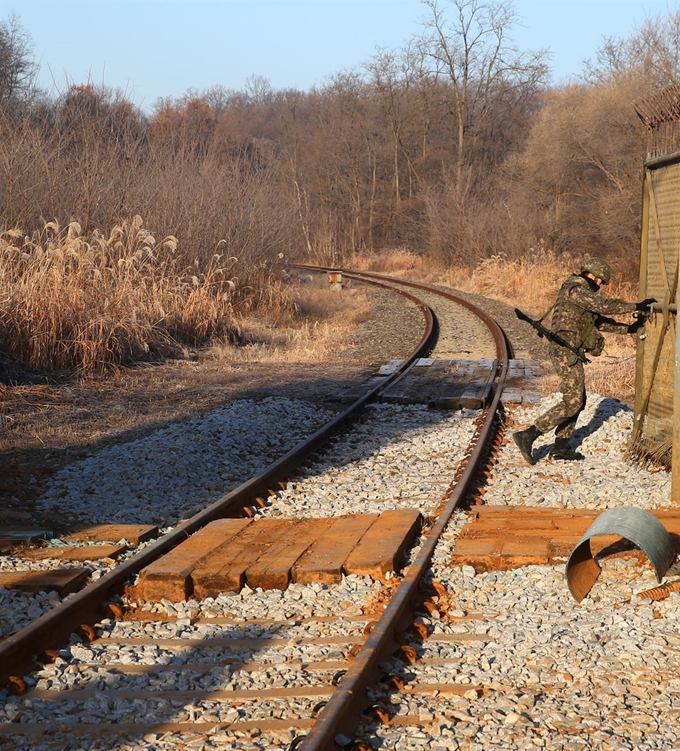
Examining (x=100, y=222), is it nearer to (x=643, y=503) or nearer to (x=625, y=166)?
Answer: (x=643, y=503)

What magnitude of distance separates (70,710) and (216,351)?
12439 mm

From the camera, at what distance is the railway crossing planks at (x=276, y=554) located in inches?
210

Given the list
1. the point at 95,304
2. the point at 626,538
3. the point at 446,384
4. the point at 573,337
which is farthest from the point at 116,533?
the point at 95,304

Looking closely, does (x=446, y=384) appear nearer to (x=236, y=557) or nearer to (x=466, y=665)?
(x=236, y=557)

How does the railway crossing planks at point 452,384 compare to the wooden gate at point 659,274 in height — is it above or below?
below

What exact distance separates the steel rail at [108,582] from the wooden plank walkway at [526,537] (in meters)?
1.79

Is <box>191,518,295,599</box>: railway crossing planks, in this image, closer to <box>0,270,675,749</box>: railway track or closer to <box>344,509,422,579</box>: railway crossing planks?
<box>0,270,675,749</box>: railway track

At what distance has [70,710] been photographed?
394cm

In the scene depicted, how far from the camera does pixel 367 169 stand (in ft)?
188

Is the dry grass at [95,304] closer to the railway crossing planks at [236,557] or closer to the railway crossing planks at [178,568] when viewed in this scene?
the railway crossing planks at [236,557]

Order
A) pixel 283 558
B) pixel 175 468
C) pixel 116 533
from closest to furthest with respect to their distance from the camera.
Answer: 1. pixel 283 558
2. pixel 116 533
3. pixel 175 468

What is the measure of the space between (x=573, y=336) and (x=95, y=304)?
7.85 metres

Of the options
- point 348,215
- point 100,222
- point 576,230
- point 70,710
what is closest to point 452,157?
point 348,215

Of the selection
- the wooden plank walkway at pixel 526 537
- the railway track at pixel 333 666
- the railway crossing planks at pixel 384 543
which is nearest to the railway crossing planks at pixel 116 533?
the railway track at pixel 333 666
